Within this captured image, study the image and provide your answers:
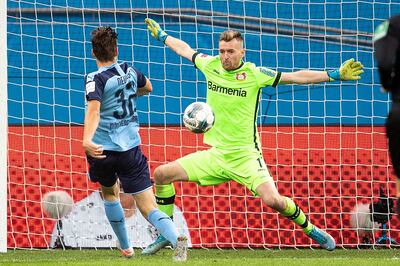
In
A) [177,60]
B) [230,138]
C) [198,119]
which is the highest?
[198,119]

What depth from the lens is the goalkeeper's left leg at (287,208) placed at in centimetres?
909

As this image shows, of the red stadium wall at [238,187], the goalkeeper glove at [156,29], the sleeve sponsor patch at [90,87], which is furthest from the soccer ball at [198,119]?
the red stadium wall at [238,187]

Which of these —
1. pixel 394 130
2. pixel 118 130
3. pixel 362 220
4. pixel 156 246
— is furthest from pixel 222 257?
pixel 394 130

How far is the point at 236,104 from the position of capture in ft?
31.2

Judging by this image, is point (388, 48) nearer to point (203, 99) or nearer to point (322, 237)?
point (322, 237)

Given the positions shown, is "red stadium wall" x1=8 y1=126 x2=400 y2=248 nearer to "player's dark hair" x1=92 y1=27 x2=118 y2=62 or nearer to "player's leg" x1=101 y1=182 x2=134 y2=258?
"player's leg" x1=101 y1=182 x2=134 y2=258

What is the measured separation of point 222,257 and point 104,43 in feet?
7.86

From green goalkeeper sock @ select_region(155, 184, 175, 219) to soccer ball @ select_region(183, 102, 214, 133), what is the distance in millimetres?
942

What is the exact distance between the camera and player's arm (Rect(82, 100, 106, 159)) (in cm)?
764

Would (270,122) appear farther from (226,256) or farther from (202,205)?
(226,256)

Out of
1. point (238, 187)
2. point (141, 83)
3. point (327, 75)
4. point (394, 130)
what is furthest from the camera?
point (238, 187)

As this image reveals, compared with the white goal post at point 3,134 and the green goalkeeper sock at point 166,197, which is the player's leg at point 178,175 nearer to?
the green goalkeeper sock at point 166,197

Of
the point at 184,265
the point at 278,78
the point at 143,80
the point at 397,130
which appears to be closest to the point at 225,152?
the point at 278,78

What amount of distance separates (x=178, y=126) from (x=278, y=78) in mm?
1691
